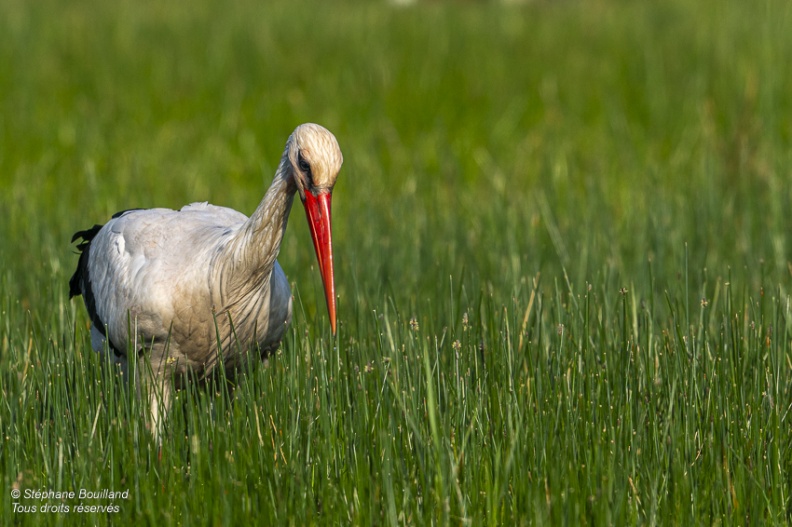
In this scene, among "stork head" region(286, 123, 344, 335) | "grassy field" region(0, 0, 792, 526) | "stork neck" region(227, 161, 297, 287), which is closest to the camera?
"grassy field" region(0, 0, 792, 526)

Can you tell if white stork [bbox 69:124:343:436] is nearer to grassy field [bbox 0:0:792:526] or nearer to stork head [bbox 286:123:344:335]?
stork head [bbox 286:123:344:335]

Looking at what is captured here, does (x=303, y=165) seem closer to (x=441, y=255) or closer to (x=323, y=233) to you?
(x=323, y=233)

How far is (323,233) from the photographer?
2.98 meters

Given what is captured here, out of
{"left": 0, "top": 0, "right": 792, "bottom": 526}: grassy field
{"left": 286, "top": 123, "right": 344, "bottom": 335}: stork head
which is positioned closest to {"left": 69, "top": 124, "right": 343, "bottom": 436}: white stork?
{"left": 286, "top": 123, "right": 344, "bottom": 335}: stork head

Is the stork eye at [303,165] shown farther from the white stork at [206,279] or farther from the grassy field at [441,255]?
the grassy field at [441,255]

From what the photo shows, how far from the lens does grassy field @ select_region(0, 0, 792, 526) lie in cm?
274

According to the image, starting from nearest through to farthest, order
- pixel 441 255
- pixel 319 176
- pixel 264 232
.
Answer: pixel 319 176
pixel 264 232
pixel 441 255

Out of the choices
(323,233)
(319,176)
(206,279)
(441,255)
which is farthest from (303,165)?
(441,255)

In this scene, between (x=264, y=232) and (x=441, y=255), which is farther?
(x=441, y=255)

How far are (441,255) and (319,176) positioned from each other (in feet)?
7.39

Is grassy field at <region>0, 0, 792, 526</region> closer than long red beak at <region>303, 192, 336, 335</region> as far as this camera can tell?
Yes

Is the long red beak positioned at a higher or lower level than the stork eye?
lower

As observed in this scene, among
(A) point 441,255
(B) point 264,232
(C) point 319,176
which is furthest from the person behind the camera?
(A) point 441,255

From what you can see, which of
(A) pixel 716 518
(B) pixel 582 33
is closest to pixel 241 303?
(A) pixel 716 518
